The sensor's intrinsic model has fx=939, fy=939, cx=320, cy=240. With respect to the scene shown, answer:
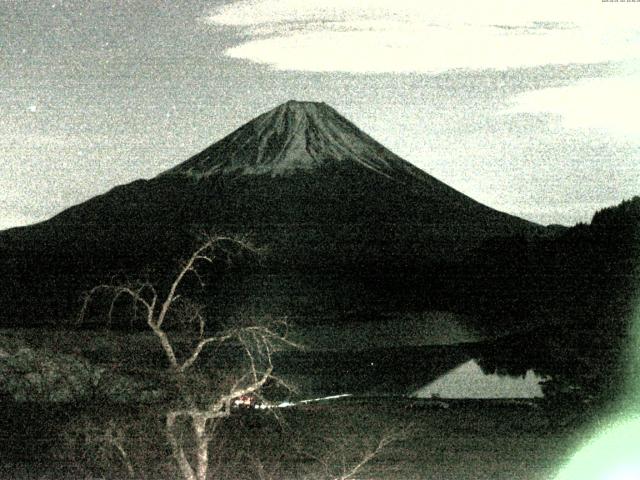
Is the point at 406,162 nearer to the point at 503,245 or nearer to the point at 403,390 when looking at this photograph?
the point at 503,245

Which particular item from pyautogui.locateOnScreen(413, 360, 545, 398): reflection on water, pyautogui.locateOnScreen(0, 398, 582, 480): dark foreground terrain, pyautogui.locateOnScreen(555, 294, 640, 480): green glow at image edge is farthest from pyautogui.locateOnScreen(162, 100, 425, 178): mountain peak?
pyautogui.locateOnScreen(0, 398, 582, 480): dark foreground terrain

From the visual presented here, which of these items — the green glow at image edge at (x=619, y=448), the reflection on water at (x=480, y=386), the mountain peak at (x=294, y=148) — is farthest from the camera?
the mountain peak at (x=294, y=148)

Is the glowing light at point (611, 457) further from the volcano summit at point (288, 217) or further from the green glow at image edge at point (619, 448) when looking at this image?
the volcano summit at point (288, 217)

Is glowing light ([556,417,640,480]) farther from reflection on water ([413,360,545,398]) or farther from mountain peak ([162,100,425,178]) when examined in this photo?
mountain peak ([162,100,425,178])

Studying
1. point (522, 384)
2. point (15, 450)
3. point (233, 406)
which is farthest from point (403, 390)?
point (15, 450)

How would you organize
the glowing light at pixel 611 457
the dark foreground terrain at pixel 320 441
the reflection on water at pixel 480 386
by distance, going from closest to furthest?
the glowing light at pixel 611 457
the dark foreground terrain at pixel 320 441
the reflection on water at pixel 480 386

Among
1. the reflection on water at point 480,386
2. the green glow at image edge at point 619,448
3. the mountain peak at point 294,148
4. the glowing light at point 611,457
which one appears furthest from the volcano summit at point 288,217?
the glowing light at point 611,457

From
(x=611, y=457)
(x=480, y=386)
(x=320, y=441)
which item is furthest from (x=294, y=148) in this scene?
(x=611, y=457)
